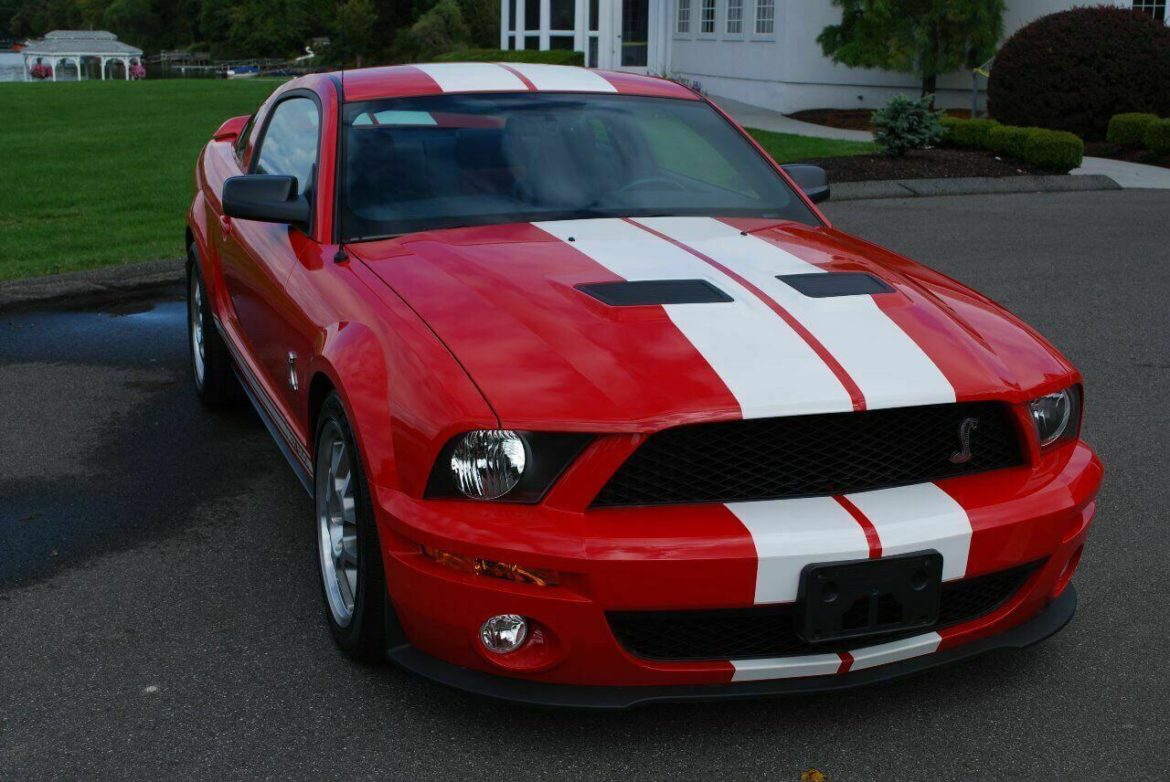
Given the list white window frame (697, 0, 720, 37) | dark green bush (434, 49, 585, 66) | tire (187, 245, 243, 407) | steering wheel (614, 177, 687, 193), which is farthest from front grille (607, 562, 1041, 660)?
dark green bush (434, 49, 585, 66)

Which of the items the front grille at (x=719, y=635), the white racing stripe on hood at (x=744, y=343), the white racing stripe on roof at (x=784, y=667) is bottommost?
the white racing stripe on roof at (x=784, y=667)

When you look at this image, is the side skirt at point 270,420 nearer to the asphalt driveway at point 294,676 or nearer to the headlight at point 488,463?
the asphalt driveway at point 294,676

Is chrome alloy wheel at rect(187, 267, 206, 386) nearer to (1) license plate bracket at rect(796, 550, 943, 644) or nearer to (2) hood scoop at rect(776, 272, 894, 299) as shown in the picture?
(2) hood scoop at rect(776, 272, 894, 299)

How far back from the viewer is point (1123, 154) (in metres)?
17.9

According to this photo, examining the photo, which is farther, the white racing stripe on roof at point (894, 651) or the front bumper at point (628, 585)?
the white racing stripe on roof at point (894, 651)

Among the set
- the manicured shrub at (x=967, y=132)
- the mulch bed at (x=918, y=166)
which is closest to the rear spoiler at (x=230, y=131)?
the mulch bed at (x=918, y=166)

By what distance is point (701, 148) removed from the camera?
4.89 m

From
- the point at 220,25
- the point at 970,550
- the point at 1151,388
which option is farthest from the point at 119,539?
the point at 220,25

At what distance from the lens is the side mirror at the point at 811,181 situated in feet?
16.2

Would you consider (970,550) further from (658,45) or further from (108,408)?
(658,45)

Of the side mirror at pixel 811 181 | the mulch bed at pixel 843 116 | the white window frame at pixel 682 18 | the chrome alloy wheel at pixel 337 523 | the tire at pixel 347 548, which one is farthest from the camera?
the white window frame at pixel 682 18

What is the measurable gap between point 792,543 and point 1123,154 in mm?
16806

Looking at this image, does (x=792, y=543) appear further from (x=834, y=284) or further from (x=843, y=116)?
(x=843, y=116)

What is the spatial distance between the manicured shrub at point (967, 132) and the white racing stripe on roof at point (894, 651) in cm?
1403
